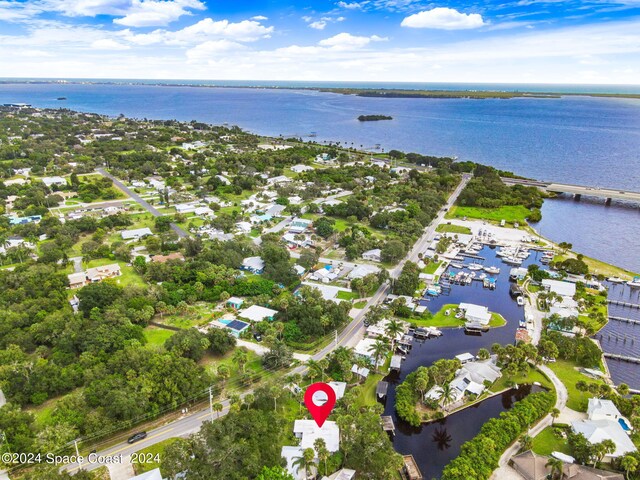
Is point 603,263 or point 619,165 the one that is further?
point 619,165

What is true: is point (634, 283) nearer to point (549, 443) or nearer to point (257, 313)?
point (549, 443)

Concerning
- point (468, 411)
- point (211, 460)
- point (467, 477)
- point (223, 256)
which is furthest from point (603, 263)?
point (211, 460)

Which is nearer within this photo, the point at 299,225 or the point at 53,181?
the point at 299,225

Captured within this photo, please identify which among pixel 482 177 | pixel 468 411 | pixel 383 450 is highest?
pixel 482 177

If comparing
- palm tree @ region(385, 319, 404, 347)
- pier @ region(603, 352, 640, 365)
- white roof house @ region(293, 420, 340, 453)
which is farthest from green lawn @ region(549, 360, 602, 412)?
white roof house @ region(293, 420, 340, 453)

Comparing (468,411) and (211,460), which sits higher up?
(211,460)

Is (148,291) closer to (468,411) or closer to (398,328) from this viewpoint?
(398,328)

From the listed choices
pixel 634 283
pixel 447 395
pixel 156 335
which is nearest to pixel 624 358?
pixel 634 283
